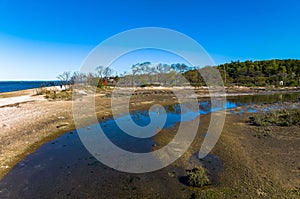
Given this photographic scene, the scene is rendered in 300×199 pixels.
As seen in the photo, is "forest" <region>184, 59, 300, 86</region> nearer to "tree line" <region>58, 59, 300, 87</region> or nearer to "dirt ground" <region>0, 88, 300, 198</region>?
"tree line" <region>58, 59, 300, 87</region>

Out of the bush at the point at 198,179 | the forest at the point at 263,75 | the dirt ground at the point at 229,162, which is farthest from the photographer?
the forest at the point at 263,75

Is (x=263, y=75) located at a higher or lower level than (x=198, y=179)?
higher

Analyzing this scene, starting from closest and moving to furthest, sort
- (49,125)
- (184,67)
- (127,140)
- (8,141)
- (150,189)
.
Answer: (150,189) < (8,141) < (127,140) < (49,125) < (184,67)

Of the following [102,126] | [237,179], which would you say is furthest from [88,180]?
[102,126]

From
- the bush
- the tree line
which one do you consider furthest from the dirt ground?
the tree line

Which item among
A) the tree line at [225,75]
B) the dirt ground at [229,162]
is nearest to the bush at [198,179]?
the dirt ground at [229,162]

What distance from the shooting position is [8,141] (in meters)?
11.8

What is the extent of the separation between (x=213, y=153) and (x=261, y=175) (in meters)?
2.86

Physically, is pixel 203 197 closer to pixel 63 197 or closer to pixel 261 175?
pixel 261 175

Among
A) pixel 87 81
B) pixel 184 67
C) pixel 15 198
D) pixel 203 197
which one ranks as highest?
pixel 184 67

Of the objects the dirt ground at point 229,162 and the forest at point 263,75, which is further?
the forest at point 263,75

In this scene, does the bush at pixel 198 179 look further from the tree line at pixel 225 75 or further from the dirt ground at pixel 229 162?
the tree line at pixel 225 75

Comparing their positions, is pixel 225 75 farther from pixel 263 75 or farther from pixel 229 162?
pixel 229 162


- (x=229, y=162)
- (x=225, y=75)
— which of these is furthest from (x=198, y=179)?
(x=225, y=75)
